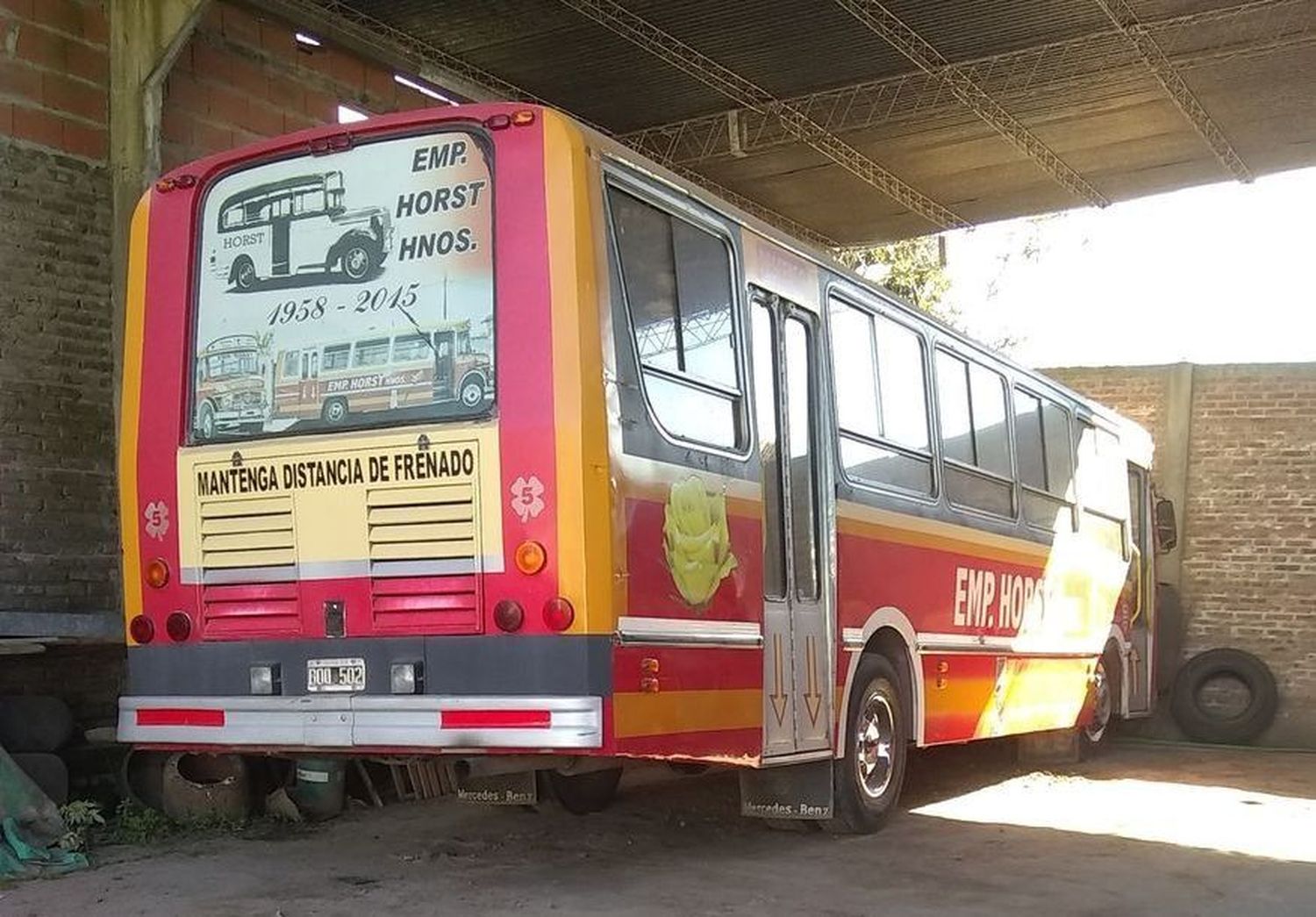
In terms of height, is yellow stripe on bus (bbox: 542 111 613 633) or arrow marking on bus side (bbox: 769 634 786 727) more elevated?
yellow stripe on bus (bbox: 542 111 613 633)

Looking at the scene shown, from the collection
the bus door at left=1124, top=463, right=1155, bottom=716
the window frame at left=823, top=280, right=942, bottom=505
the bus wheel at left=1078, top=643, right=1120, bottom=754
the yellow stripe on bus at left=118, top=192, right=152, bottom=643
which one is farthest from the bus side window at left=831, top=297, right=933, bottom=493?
the bus door at left=1124, top=463, right=1155, bottom=716

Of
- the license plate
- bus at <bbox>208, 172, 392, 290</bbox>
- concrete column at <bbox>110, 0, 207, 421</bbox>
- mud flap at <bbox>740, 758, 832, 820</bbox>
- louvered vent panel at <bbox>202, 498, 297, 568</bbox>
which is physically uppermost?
concrete column at <bbox>110, 0, 207, 421</bbox>

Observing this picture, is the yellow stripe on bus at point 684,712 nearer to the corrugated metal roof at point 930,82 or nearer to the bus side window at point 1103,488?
the bus side window at point 1103,488

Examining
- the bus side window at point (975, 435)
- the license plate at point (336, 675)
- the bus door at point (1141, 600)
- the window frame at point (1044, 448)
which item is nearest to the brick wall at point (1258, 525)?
the bus door at point (1141, 600)

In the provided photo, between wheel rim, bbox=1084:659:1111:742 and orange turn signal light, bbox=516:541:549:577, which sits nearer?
orange turn signal light, bbox=516:541:549:577

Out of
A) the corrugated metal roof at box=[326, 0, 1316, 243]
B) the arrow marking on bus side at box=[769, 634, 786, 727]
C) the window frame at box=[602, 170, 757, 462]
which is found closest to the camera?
the window frame at box=[602, 170, 757, 462]

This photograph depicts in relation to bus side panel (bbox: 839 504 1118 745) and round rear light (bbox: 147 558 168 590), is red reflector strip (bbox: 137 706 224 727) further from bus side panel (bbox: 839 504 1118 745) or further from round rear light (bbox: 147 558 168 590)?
bus side panel (bbox: 839 504 1118 745)

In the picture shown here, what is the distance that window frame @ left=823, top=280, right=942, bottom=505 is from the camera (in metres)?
7.63

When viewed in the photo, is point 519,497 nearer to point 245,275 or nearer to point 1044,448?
point 245,275

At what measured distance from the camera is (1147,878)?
7.04 m

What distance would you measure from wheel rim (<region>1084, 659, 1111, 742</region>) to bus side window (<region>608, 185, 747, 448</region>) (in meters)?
7.11

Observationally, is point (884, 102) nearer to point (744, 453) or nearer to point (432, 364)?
point (744, 453)

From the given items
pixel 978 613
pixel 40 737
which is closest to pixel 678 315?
pixel 978 613

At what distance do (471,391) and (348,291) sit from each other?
2.51ft
